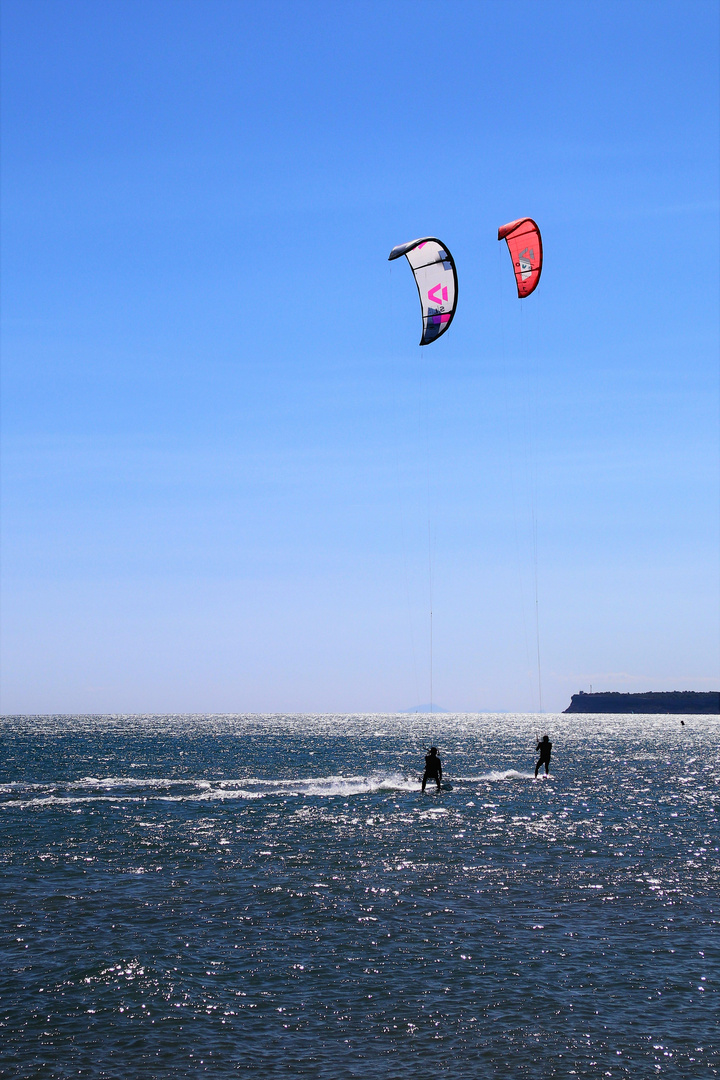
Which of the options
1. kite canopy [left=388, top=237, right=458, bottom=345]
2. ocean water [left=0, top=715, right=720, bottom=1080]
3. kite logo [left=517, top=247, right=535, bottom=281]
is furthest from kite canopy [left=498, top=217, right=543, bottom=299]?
ocean water [left=0, top=715, right=720, bottom=1080]

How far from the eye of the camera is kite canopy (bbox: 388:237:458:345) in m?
26.0

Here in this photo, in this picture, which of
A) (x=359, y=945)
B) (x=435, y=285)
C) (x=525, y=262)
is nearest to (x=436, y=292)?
(x=435, y=285)

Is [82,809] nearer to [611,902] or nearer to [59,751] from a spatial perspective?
[611,902]

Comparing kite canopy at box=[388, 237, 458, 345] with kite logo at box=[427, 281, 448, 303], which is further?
kite logo at box=[427, 281, 448, 303]

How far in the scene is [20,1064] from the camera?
32.5 ft

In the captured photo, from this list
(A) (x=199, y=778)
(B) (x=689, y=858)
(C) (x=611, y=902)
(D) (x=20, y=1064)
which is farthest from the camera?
(A) (x=199, y=778)

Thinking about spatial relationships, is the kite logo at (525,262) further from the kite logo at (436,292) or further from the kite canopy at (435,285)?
the kite logo at (436,292)

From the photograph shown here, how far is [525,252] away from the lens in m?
27.0

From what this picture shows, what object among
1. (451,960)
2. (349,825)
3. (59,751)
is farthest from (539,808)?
(59,751)

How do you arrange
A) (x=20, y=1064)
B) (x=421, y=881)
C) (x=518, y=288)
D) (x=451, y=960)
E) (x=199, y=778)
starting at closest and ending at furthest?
A: 1. (x=20, y=1064)
2. (x=451, y=960)
3. (x=421, y=881)
4. (x=518, y=288)
5. (x=199, y=778)

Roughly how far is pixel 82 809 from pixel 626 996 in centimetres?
2593

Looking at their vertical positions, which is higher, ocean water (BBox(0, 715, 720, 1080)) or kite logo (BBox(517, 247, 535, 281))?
kite logo (BBox(517, 247, 535, 281))

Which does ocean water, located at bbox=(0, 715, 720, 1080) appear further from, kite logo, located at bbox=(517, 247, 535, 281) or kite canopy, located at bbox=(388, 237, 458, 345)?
kite logo, located at bbox=(517, 247, 535, 281)

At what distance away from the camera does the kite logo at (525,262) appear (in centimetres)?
2695
